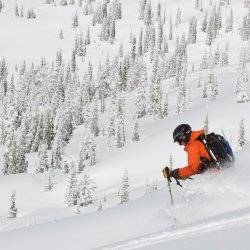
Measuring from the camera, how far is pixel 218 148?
12047 mm

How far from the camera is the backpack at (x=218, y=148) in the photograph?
12.0m

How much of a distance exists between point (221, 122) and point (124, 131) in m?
24.9

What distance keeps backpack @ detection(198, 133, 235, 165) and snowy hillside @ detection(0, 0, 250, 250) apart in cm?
43

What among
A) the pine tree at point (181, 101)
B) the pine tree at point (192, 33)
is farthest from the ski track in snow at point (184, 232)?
the pine tree at point (192, 33)

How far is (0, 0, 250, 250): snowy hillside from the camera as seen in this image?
501 inches

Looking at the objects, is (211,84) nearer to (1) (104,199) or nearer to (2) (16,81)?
(1) (104,199)

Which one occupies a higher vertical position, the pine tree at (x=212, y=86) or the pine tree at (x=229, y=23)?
the pine tree at (x=212, y=86)

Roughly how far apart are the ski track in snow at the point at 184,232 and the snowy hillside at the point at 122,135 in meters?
0.03

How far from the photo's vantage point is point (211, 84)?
11931 cm

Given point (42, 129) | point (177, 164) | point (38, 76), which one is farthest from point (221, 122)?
point (38, 76)

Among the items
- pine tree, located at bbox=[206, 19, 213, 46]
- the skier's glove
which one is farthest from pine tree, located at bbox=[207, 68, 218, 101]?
the skier's glove

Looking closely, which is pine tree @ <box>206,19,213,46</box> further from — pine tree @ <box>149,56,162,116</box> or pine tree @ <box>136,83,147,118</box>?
pine tree @ <box>136,83,147,118</box>

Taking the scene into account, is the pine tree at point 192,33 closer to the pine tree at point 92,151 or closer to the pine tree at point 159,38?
the pine tree at point 159,38

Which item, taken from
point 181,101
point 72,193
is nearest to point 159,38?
point 181,101
